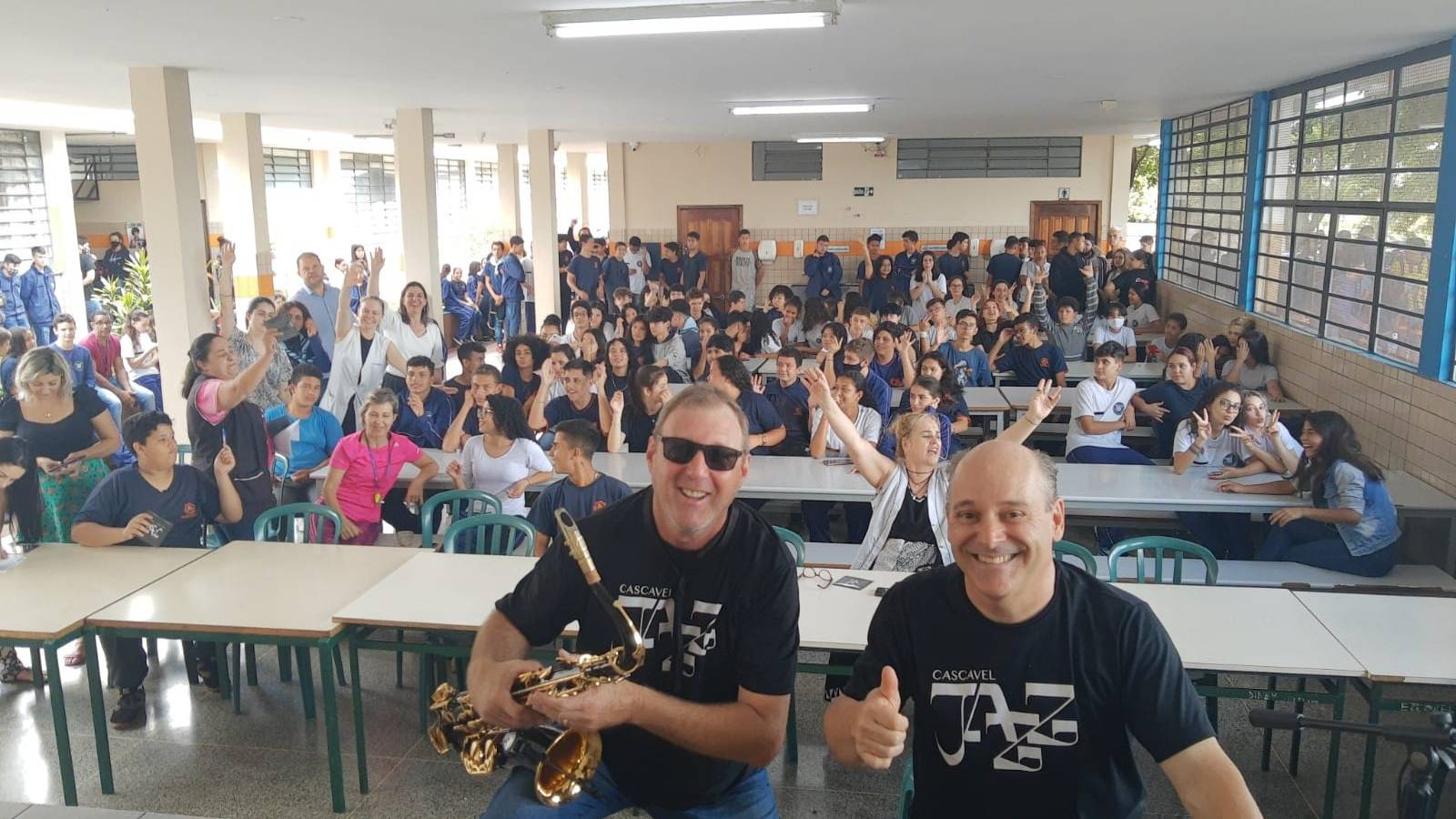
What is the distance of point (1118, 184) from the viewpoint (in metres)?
16.5

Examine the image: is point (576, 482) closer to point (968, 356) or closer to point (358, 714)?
point (358, 714)

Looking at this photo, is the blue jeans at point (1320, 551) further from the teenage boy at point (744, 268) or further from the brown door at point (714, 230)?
the brown door at point (714, 230)

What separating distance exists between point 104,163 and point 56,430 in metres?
17.5

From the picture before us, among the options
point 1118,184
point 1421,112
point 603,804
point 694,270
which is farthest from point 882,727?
point 1118,184

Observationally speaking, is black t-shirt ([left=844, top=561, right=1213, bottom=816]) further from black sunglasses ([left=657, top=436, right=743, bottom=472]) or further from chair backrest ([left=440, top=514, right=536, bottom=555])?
chair backrest ([left=440, top=514, right=536, bottom=555])

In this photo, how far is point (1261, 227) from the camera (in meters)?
9.77

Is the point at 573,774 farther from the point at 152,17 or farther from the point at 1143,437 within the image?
the point at 1143,437

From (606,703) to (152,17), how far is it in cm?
521

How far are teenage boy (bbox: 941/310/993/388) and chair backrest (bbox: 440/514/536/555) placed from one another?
4563 millimetres

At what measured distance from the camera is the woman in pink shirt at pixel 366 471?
537 centimetres

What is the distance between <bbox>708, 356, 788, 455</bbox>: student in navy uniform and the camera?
631cm

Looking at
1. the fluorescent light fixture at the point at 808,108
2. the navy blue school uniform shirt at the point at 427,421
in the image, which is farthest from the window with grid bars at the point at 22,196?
the navy blue school uniform shirt at the point at 427,421

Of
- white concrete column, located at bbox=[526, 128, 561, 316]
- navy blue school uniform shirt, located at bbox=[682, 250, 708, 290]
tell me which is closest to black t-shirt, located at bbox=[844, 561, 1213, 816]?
white concrete column, located at bbox=[526, 128, 561, 316]

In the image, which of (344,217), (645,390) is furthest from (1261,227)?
(344,217)
